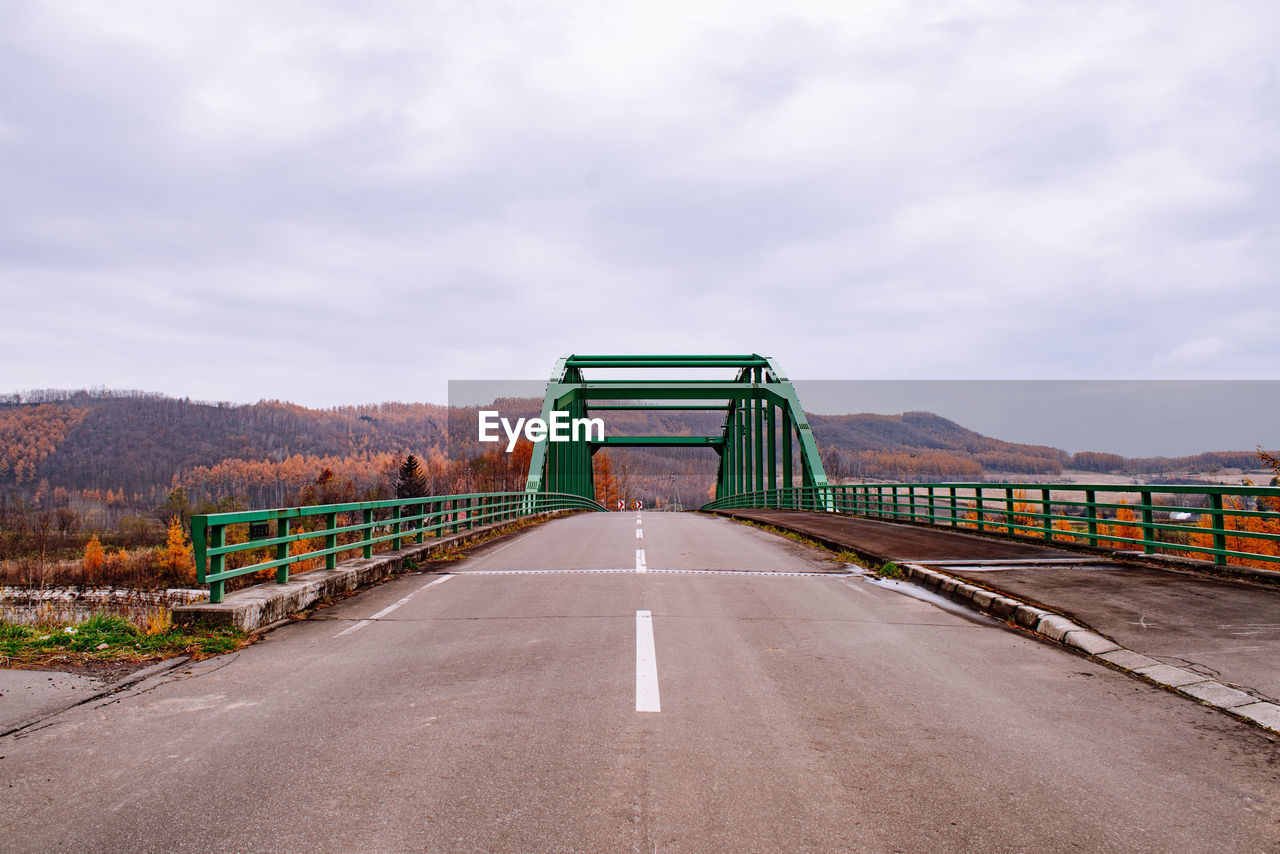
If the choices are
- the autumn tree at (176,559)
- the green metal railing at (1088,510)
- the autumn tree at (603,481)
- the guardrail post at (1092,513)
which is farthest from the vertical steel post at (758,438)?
the autumn tree at (176,559)

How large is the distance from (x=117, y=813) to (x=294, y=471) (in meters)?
203

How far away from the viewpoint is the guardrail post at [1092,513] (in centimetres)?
1180

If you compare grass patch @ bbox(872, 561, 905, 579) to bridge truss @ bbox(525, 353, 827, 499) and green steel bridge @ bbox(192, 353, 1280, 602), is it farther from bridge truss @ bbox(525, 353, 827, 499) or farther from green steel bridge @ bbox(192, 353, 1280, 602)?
bridge truss @ bbox(525, 353, 827, 499)

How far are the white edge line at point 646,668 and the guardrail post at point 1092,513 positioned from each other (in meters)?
8.48

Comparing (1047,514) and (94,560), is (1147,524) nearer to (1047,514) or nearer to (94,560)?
(1047,514)

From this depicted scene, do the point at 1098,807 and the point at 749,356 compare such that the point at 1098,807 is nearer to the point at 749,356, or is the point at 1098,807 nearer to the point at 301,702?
the point at 301,702

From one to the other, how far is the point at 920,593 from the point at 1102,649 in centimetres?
331

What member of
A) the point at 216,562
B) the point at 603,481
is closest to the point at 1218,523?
the point at 216,562

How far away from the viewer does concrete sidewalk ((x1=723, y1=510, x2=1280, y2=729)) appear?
17.7ft

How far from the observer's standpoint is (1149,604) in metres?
7.56

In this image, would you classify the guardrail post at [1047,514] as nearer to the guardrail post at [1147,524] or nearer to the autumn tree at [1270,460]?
the guardrail post at [1147,524]

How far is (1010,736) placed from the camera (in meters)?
3.99

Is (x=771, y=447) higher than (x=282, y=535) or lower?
higher

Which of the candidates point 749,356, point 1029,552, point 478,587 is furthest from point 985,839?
point 749,356
